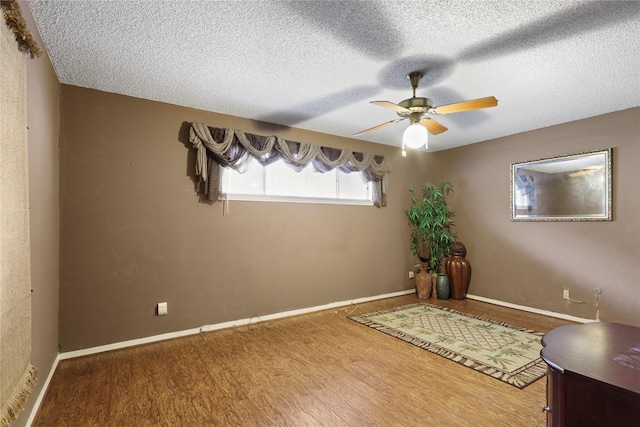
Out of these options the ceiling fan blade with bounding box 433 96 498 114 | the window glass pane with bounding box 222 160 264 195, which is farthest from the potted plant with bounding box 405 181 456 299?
the ceiling fan blade with bounding box 433 96 498 114

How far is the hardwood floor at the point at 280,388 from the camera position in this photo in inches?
74.5

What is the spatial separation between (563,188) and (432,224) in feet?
5.48

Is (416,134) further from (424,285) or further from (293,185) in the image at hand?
(424,285)

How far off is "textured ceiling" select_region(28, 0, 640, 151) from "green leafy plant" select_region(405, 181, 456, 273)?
6.15ft

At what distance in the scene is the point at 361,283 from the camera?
15.2ft

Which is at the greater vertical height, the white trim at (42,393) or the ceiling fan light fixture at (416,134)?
the ceiling fan light fixture at (416,134)

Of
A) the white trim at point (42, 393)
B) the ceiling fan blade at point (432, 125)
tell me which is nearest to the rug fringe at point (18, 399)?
the white trim at point (42, 393)

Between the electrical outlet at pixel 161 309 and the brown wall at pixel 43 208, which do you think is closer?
the brown wall at pixel 43 208

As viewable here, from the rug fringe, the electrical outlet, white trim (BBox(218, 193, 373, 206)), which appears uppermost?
white trim (BBox(218, 193, 373, 206))

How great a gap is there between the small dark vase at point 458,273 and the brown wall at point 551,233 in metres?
0.19

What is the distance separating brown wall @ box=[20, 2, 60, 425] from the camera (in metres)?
1.89

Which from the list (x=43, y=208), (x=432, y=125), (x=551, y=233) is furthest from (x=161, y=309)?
(x=551, y=233)

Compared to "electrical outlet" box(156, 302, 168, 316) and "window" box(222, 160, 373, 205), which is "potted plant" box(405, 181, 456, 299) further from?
"electrical outlet" box(156, 302, 168, 316)

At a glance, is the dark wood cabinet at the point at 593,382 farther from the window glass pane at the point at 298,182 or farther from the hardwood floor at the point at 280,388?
the window glass pane at the point at 298,182
